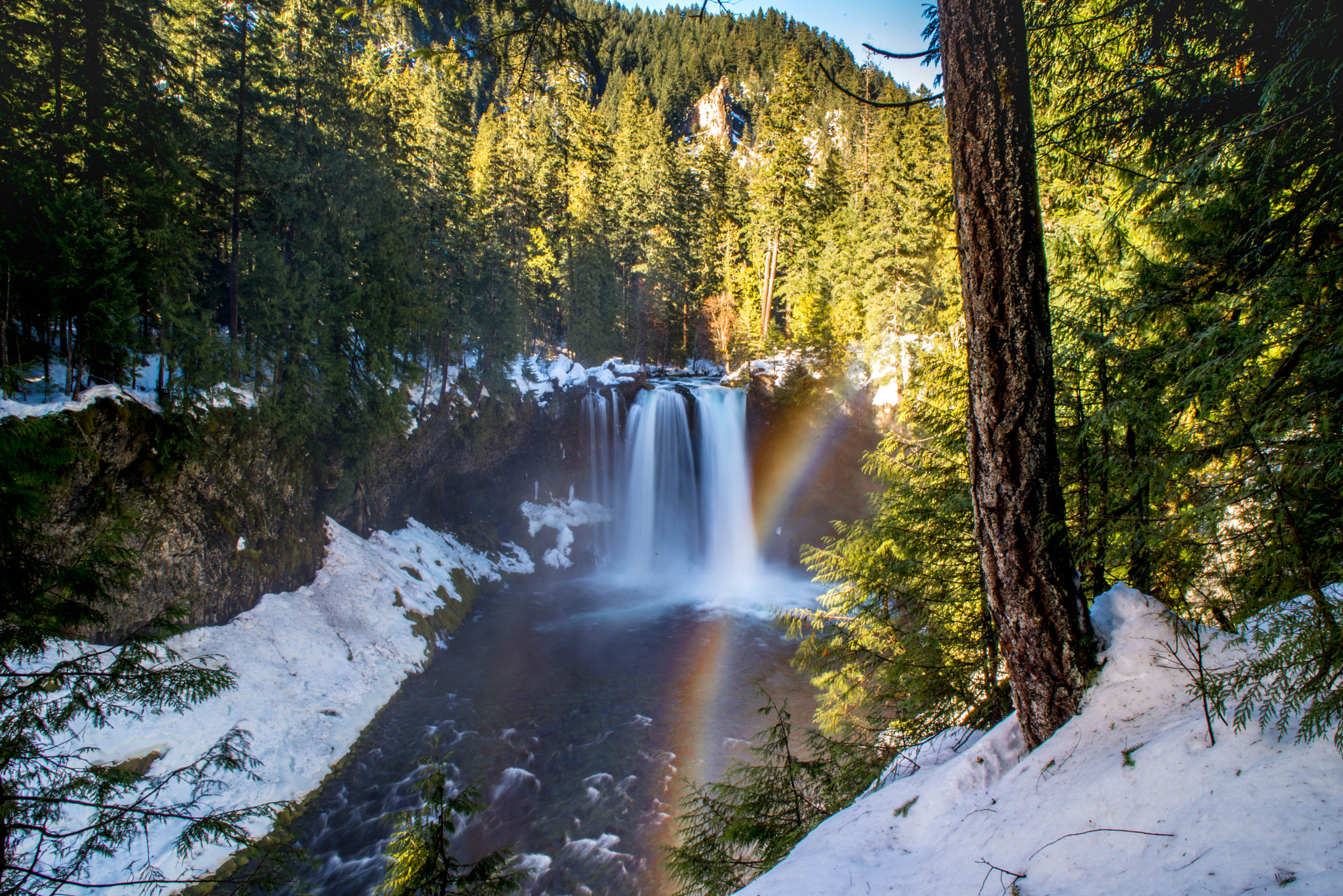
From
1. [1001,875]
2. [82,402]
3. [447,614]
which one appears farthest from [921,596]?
[447,614]

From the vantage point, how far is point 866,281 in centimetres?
2598

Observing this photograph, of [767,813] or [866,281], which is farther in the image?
[866,281]

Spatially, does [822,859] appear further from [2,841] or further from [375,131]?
[375,131]

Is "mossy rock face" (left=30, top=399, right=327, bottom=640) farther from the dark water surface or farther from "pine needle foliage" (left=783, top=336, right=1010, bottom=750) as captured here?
"pine needle foliage" (left=783, top=336, right=1010, bottom=750)

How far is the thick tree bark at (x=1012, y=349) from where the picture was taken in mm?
3123

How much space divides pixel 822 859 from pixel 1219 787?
1817 millimetres

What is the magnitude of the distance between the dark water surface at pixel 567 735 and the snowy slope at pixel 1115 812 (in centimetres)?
618

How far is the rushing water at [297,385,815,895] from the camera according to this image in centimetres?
909

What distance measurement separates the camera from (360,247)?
16531mm

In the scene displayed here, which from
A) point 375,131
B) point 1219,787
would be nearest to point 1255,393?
point 1219,787

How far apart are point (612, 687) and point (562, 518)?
12.4 metres

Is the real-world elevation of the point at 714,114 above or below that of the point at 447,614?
above

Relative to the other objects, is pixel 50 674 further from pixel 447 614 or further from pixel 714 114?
pixel 714 114

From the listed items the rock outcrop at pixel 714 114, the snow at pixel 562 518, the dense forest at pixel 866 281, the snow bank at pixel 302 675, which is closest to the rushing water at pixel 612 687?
the snow bank at pixel 302 675
